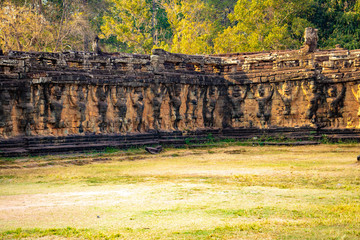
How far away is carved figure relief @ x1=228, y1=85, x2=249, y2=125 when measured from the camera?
2192 cm

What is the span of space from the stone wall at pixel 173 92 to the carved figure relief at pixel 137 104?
0.04 m

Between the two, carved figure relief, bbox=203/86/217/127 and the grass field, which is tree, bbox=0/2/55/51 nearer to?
carved figure relief, bbox=203/86/217/127

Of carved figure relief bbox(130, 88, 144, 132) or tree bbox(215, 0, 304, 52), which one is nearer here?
carved figure relief bbox(130, 88, 144, 132)

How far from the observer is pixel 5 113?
16250mm

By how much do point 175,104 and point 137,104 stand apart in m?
1.97

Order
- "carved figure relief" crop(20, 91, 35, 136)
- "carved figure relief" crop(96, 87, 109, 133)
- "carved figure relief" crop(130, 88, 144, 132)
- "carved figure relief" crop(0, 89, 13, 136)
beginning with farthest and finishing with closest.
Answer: "carved figure relief" crop(130, 88, 144, 132)
"carved figure relief" crop(96, 87, 109, 133)
"carved figure relief" crop(20, 91, 35, 136)
"carved figure relief" crop(0, 89, 13, 136)

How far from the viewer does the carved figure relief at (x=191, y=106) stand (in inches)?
831

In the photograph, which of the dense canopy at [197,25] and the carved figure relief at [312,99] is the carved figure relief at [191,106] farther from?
the dense canopy at [197,25]

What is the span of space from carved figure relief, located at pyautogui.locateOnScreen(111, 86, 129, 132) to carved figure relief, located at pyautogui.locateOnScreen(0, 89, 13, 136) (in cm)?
379

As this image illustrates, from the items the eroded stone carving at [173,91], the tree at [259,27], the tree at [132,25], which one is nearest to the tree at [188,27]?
the tree at [259,27]

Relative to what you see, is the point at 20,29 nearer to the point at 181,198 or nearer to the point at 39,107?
the point at 39,107

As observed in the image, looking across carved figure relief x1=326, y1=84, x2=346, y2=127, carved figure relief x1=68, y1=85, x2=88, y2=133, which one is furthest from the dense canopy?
carved figure relief x1=68, y1=85, x2=88, y2=133

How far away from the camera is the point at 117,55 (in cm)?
2028

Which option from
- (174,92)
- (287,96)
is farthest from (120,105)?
(287,96)
